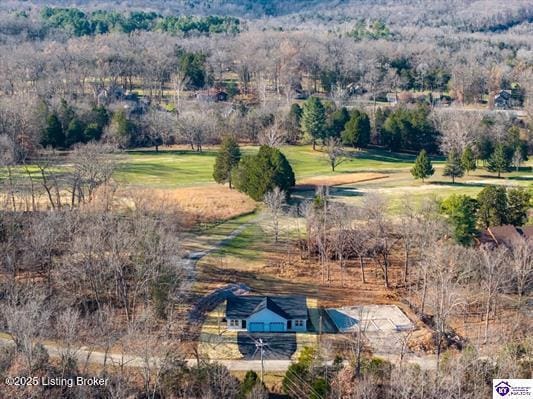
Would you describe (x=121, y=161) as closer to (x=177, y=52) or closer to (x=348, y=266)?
(x=348, y=266)

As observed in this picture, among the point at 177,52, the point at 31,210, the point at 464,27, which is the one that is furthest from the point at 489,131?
the point at 464,27

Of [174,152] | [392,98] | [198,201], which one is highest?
[392,98]

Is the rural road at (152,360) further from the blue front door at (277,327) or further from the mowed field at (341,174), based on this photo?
the mowed field at (341,174)

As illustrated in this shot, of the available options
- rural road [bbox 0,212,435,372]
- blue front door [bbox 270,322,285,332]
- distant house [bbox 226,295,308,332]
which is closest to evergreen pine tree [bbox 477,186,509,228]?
rural road [bbox 0,212,435,372]

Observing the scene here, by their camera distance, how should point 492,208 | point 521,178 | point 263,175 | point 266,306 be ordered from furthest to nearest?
1. point 521,178
2. point 263,175
3. point 492,208
4. point 266,306

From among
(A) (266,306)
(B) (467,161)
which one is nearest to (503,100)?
(B) (467,161)

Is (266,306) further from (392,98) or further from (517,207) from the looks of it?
(392,98)
